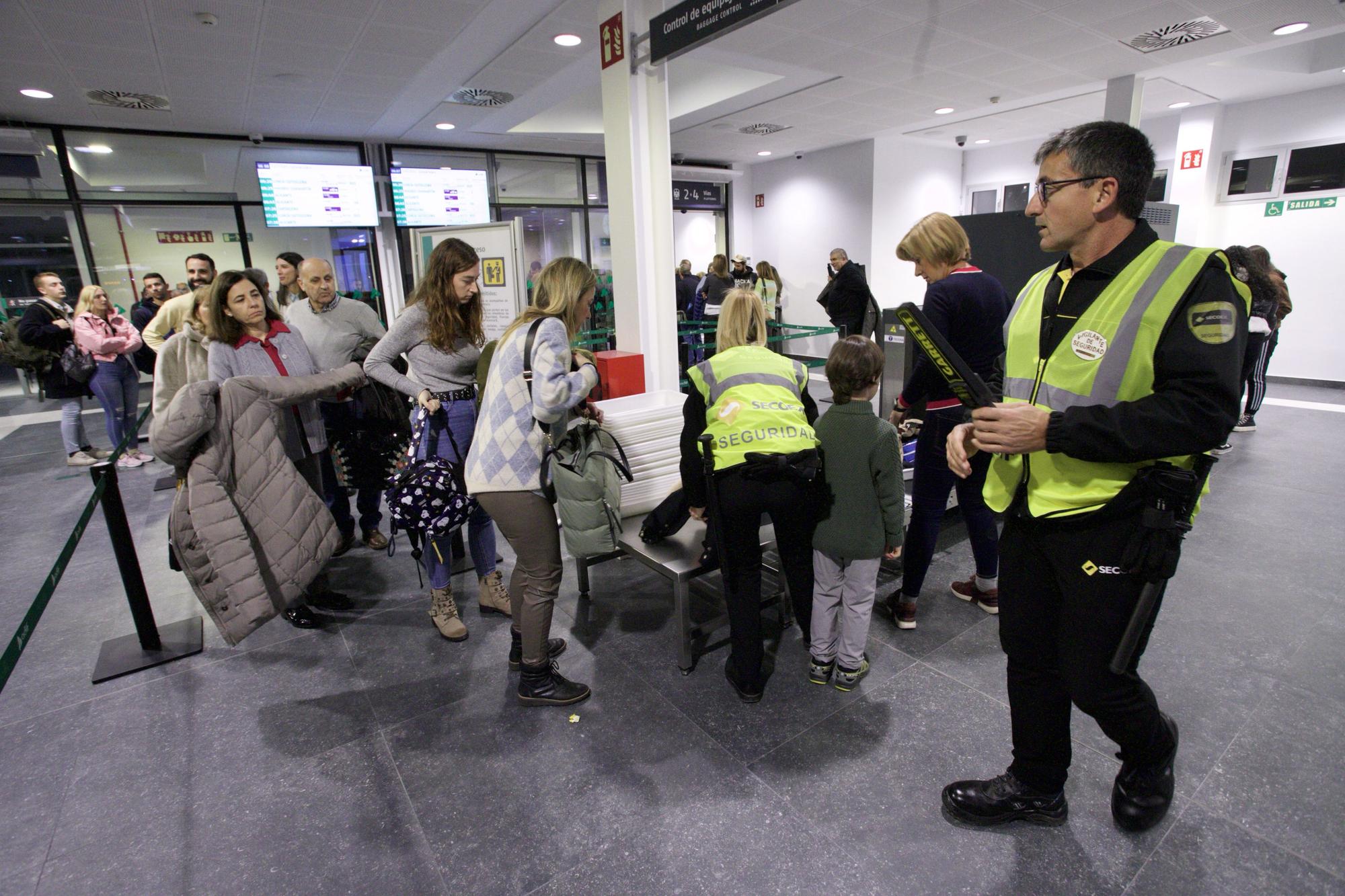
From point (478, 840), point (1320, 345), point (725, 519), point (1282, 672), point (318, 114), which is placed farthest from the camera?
point (1320, 345)

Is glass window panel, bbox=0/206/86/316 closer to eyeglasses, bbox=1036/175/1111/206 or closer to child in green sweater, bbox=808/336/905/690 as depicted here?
child in green sweater, bbox=808/336/905/690

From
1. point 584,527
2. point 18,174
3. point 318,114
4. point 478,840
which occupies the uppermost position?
point 318,114

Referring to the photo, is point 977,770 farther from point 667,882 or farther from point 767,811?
point 667,882

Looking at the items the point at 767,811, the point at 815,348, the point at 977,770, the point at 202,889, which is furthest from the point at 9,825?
the point at 815,348

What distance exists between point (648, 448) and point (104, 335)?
499 cm

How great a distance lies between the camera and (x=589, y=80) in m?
6.66

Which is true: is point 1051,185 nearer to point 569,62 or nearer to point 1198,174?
point 569,62

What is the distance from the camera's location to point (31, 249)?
298 inches

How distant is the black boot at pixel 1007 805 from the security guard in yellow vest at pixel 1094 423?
103 mm

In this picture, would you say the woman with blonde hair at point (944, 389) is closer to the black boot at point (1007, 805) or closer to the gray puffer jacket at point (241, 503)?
the black boot at point (1007, 805)

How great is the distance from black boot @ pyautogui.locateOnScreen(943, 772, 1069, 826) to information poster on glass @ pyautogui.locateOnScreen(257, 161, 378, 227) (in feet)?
30.2

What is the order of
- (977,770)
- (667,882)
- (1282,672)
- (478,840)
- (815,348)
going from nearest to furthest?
(667,882), (478,840), (977,770), (1282,672), (815,348)

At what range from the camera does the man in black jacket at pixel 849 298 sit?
20.9 ft

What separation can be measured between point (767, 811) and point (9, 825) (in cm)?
222
